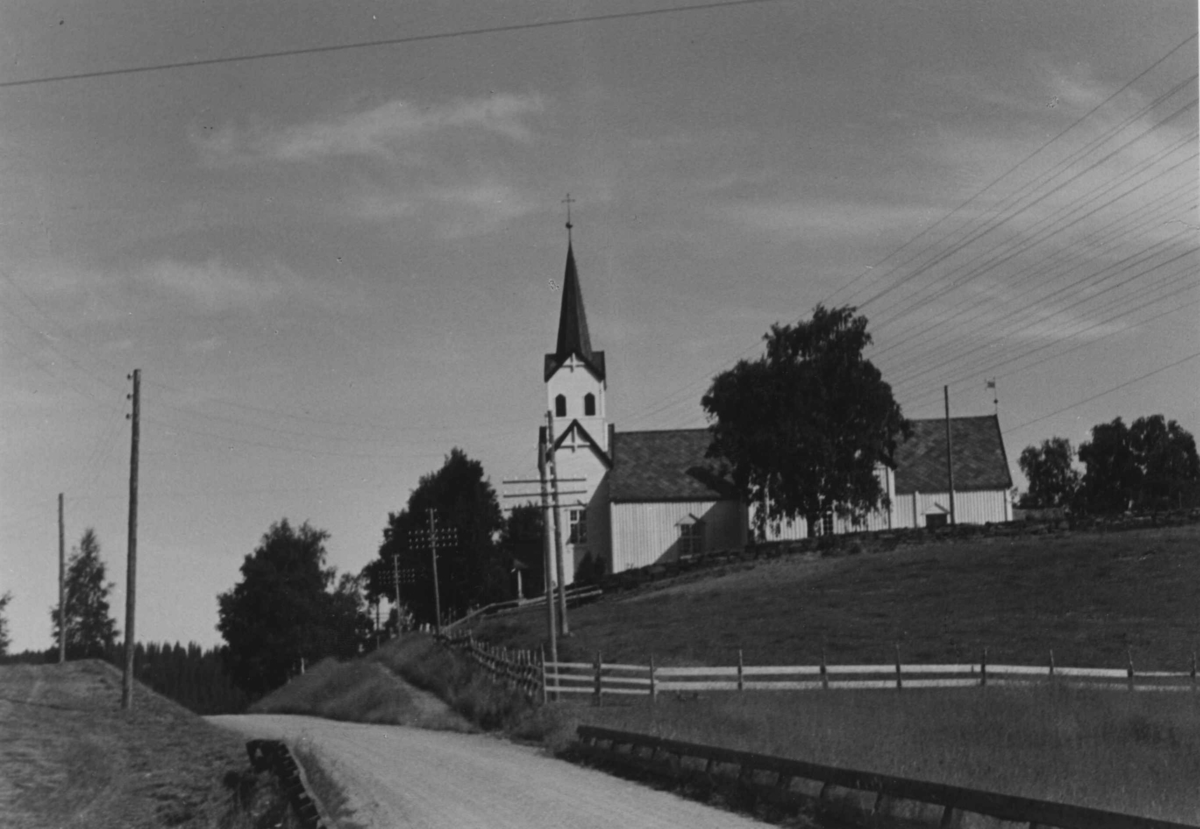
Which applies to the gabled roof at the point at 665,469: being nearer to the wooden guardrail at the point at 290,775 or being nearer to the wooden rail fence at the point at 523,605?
the wooden rail fence at the point at 523,605

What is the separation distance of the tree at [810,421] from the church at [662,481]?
7.61 metres

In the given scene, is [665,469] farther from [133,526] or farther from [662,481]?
[133,526]

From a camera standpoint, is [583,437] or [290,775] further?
[583,437]

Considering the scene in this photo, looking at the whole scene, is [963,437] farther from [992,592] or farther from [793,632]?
[793,632]

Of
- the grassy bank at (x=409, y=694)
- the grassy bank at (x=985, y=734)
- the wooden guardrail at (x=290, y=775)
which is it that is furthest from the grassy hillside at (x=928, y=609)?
the wooden guardrail at (x=290, y=775)

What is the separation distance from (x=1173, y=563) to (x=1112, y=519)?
1068cm

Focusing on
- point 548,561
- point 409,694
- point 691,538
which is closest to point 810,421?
point 691,538

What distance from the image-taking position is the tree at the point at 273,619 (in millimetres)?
96500

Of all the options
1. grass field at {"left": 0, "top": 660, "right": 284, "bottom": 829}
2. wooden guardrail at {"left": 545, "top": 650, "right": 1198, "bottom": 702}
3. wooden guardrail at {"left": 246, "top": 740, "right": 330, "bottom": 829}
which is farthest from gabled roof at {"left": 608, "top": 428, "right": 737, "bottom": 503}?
wooden guardrail at {"left": 246, "top": 740, "right": 330, "bottom": 829}

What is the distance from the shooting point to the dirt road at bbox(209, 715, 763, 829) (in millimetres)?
15727

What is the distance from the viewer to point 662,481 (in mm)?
84062

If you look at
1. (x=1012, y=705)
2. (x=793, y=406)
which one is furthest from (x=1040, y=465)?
(x=1012, y=705)

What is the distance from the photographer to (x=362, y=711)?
44625mm

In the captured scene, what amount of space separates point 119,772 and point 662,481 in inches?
2528
